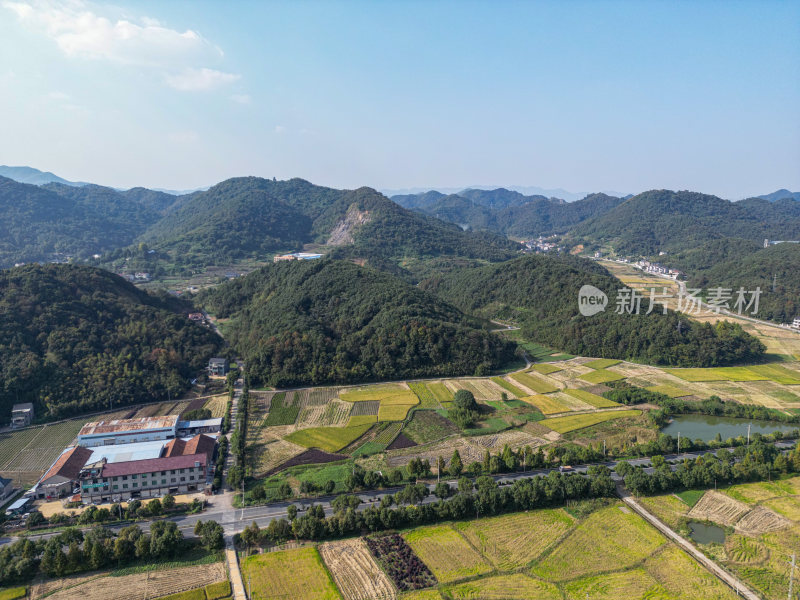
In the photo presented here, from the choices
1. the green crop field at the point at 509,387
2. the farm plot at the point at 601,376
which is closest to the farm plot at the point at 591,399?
the farm plot at the point at 601,376

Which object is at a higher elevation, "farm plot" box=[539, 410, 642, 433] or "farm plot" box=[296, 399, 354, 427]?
"farm plot" box=[296, 399, 354, 427]

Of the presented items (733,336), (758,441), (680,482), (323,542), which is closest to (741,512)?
(680,482)

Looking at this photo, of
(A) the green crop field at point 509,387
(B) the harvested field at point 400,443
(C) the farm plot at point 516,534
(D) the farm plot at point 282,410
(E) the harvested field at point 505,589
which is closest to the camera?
(E) the harvested field at point 505,589

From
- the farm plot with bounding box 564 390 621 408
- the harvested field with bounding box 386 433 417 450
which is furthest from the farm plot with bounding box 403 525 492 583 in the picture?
the farm plot with bounding box 564 390 621 408

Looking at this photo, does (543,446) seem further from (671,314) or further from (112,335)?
(112,335)

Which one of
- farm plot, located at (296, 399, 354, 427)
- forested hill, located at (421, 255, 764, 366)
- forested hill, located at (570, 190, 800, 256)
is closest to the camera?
farm plot, located at (296, 399, 354, 427)

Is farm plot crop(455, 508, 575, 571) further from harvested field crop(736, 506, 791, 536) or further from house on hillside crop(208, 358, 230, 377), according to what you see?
house on hillside crop(208, 358, 230, 377)

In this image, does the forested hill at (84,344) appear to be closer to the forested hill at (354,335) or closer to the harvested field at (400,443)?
the forested hill at (354,335)
